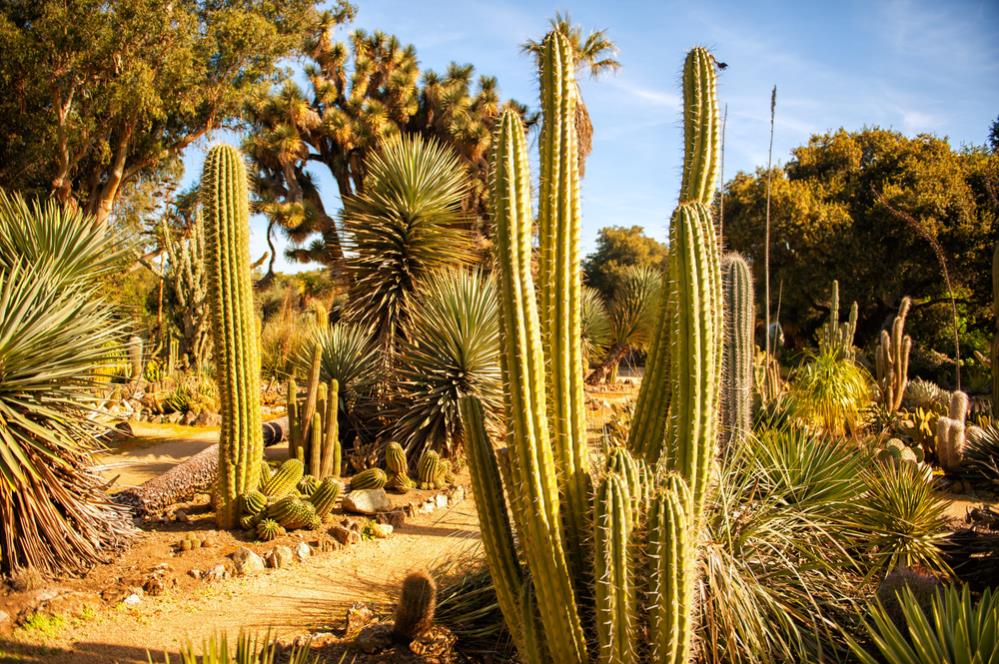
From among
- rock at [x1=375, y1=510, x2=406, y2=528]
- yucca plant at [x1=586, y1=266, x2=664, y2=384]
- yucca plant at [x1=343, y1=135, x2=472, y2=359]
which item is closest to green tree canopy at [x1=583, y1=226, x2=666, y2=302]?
yucca plant at [x1=586, y1=266, x2=664, y2=384]

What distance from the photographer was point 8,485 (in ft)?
14.5

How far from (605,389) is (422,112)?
11.8 meters

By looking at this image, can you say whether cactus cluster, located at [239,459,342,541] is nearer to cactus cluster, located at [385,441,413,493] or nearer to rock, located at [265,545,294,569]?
rock, located at [265,545,294,569]

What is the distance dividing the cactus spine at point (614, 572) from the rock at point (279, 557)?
360 centimetres

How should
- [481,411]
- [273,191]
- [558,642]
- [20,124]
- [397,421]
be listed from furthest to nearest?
1. [273,191]
2. [20,124]
3. [397,421]
4. [481,411]
5. [558,642]

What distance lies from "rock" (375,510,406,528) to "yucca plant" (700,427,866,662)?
3454mm

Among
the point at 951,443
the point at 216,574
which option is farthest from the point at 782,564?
the point at 951,443

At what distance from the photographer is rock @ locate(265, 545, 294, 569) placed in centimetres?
552

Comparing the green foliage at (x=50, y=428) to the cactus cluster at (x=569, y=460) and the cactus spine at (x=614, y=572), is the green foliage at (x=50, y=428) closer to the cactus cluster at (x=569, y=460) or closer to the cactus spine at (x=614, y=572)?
the cactus cluster at (x=569, y=460)

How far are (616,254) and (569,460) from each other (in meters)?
35.0

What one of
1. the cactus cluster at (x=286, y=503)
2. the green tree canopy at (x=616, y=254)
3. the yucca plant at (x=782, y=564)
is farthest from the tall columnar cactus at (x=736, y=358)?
the green tree canopy at (x=616, y=254)

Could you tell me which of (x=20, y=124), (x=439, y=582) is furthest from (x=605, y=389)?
(x=20, y=124)

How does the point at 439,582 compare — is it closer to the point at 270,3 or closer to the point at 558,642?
the point at 558,642

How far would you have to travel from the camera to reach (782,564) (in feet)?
12.5
